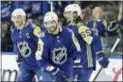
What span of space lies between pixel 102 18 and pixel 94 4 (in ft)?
1.24

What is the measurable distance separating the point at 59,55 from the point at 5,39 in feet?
10.4

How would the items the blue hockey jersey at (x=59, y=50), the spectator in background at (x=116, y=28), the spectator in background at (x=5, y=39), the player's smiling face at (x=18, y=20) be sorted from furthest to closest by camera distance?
the spectator in background at (x=5, y=39) → the spectator in background at (x=116, y=28) → the player's smiling face at (x=18, y=20) → the blue hockey jersey at (x=59, y=50)

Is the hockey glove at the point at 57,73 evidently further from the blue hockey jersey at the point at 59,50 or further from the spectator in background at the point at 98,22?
the spectator in background at the point at 98,22

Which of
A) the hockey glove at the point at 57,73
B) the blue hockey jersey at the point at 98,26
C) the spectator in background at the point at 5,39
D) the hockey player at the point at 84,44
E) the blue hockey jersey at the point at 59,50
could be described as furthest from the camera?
the spectator in background at the point at 5,39

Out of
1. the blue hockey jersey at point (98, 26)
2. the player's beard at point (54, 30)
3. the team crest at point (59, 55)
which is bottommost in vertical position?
the team crest at point (59, 55)

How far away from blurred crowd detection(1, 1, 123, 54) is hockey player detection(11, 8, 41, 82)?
4.71 ft

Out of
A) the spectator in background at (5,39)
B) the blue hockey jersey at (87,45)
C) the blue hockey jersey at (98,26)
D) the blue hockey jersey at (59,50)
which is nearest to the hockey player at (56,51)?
the blue hockey jersey at (59,50)

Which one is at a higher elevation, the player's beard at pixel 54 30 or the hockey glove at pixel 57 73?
the player's beard at pixel 54 30

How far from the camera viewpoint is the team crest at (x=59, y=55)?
643 centimetres

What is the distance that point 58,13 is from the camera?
906 centimetres

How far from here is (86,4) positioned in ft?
29.2

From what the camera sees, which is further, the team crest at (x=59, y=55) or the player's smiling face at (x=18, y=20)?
the player's smiling face at (x=18, y=20)

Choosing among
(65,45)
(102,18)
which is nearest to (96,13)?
(102,18)

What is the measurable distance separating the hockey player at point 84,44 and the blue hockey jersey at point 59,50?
0.55 meters
